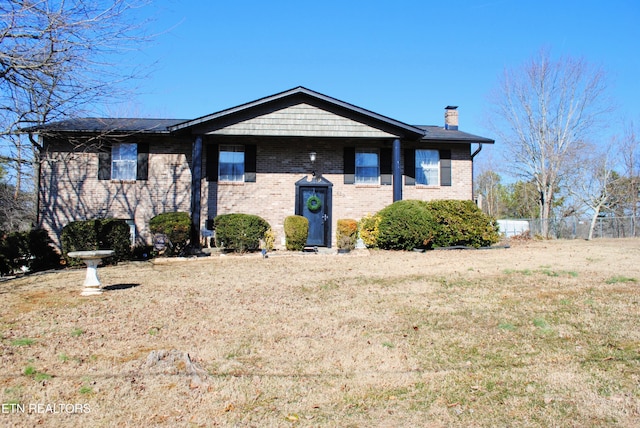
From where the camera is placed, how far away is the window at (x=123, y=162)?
1609cm

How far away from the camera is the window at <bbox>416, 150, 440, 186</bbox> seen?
55.5 ft

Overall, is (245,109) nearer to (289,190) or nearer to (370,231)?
(289,190)

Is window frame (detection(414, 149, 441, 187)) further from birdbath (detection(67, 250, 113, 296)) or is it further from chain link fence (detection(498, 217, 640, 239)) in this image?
chain link fence (detection(498, 217, 640, 239))

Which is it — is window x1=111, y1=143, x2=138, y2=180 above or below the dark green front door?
above

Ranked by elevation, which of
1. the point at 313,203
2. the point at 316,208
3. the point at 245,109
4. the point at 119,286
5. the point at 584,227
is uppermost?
the point at 245,109

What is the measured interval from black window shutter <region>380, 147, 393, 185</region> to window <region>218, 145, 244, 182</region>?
4.72 meters

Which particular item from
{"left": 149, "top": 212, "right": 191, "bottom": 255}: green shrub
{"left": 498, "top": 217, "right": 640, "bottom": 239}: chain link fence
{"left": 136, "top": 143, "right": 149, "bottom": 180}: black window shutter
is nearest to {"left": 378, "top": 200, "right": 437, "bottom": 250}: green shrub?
{"left": 149, "top": 212, "right": 191, "bottom": 255}: green shrub

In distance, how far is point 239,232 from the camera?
13.7 metres

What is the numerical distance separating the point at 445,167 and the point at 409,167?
1.30 metres

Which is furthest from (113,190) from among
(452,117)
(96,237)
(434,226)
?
(452,117)

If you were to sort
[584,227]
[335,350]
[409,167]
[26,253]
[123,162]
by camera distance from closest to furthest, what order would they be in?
[335,350], [26,253], [123,162], [409,167], [584,227]

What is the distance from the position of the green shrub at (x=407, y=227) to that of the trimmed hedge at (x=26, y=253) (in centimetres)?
890

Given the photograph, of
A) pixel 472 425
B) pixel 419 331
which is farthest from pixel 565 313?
pixel 472 425

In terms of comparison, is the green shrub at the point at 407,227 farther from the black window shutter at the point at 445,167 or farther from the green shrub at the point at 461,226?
the black window shutter at the point at 445,167
